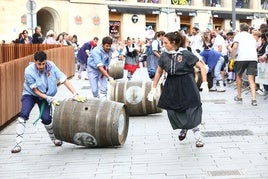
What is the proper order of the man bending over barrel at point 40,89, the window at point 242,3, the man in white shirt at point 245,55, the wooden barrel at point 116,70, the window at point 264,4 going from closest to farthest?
the man bending over barrel at point 40,89 < the man in white shirt at point 245,55 < the wooden barrel at point 116,70 < the window at point 242,3 < the window at point 264,4

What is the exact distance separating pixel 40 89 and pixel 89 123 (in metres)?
0.89

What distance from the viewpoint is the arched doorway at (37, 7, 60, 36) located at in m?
38.6

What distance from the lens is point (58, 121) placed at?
7891 mm

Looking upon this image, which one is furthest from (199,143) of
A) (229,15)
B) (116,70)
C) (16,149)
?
(229,15)

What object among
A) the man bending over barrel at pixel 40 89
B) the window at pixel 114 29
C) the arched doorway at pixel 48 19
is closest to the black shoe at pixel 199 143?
the man bending over barrel at pixel 40 89

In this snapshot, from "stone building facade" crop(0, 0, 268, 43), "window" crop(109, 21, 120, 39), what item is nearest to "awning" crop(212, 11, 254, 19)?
"stone building facade" crop(0, 0, 268, 43)

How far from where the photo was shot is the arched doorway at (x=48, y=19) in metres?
38.6

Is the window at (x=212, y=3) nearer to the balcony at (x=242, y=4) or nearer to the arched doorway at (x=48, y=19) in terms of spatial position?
the balcony at (x=242, y=4)

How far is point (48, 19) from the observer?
1558 inches

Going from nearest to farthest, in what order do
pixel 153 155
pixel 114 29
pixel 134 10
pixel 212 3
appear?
pixel 153 155, pixel 114 29, pixel 134 10, pixel 212 3

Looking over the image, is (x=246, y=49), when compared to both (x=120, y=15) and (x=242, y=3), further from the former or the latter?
(x=242, y=3)

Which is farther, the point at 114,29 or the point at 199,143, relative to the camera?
the point at 114,29

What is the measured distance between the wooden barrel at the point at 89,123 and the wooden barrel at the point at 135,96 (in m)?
2.89

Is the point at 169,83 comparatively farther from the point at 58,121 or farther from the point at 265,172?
the point at 265,172
